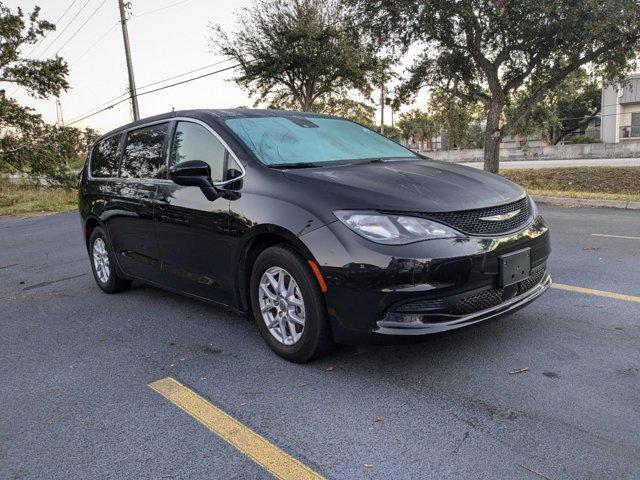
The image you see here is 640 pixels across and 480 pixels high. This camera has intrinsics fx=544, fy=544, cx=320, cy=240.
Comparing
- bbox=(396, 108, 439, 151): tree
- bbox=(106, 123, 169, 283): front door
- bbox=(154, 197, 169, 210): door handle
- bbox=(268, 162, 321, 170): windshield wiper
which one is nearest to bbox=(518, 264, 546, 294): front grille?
bbox=(268, 162, 321, 170): windshield wiper

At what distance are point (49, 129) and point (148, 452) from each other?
24116 mm

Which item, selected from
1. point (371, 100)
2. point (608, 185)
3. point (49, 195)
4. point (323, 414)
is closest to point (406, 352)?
point (323, 414)

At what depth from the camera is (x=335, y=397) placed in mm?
3082

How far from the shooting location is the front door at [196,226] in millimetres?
3855

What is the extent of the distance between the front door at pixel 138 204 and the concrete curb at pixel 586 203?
10.2m

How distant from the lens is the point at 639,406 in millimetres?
2791

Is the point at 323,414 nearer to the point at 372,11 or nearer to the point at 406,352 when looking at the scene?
the point at 406,352

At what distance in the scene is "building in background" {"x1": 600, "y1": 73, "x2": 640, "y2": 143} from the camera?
150 feet

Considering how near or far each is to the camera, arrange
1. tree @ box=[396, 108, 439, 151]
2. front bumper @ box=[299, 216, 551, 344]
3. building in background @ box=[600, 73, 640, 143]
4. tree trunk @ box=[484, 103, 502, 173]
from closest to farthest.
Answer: front bumper @ box=[299, 216, 551, 344]
tree trunk @ box=[484, 103, 502, 173]
building in background @ box=[600, 73, 640, 143]
tree @ box=[396, 108, 439, 151]

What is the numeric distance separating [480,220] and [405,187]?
49cm

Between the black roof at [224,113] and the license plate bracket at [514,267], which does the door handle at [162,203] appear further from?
the license plate bracket at [514,267]

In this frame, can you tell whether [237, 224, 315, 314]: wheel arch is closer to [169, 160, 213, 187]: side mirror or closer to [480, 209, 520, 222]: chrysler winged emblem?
[169, 160, 213, 187]: side mirror

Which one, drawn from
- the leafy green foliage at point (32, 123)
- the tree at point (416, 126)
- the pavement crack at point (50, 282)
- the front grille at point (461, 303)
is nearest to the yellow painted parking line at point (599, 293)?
the front grille at point (461, 303)

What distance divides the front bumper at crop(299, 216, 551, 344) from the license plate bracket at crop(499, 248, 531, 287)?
0.15ft
